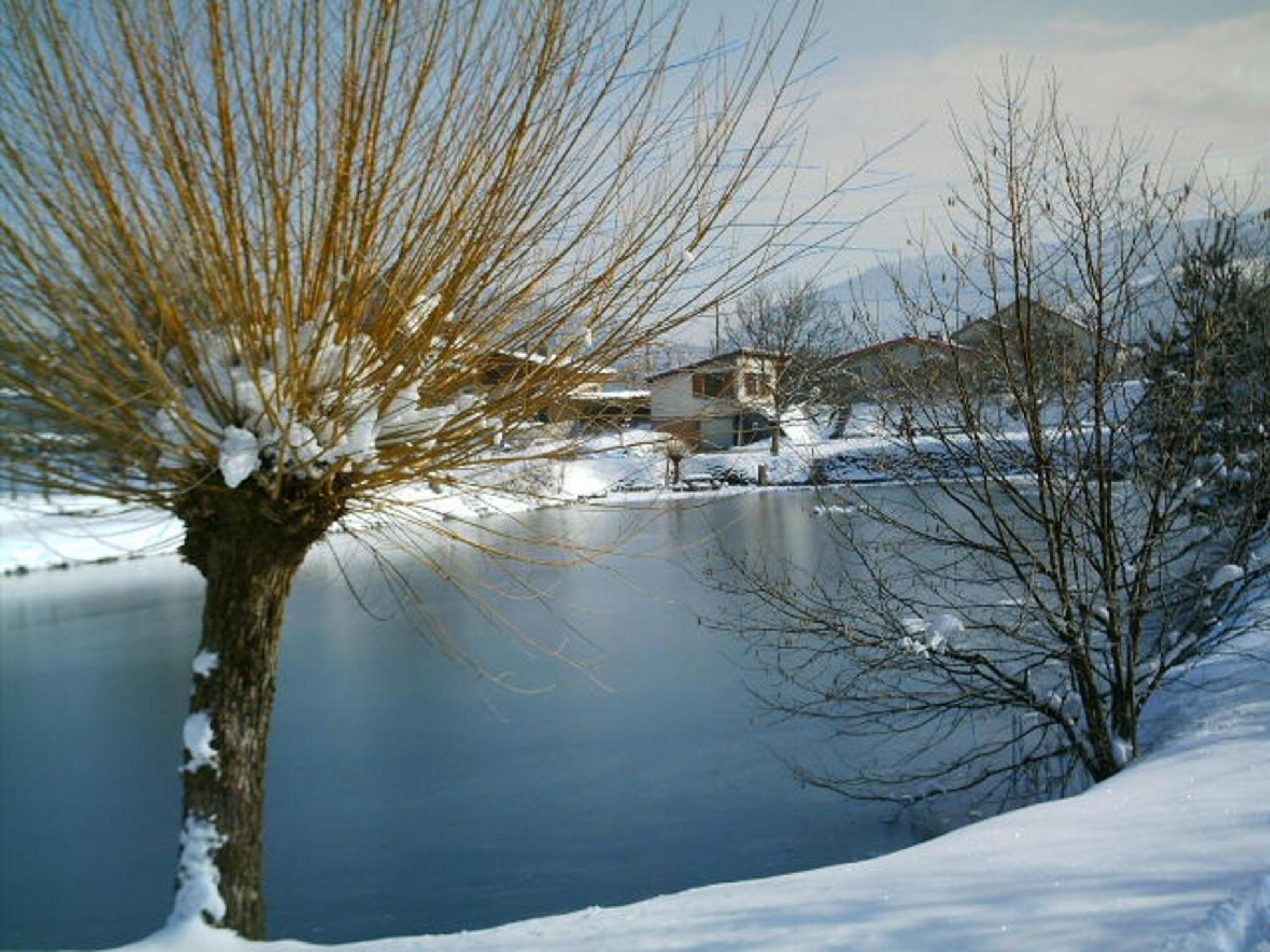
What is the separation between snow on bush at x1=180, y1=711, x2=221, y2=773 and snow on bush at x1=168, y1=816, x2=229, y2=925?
0.16 meters

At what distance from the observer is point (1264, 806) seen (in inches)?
135

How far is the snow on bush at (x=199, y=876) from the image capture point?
333cm

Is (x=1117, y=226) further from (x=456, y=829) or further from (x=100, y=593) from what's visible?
(x=100, y=593)

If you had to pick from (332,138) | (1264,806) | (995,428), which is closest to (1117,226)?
(995,428)

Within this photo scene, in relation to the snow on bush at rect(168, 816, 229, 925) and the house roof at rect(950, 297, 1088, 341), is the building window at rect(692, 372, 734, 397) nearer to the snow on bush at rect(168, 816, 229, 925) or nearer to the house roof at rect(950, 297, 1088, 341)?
the house roof at rect(950, 297, 1088, 341)

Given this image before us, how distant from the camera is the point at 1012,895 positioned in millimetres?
2949

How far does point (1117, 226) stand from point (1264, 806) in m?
3.05

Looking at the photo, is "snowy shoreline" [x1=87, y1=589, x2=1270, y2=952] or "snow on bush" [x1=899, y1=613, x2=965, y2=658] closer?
"snowy shoreline" [x1=87, y1=589, x2=1270, y2=952]

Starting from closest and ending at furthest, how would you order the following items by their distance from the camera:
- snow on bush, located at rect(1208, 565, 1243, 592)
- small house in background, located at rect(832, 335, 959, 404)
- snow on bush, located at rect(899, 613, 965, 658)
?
snow on bush, located at rect(1208, 565, 1243, 592)
snow on bush, located at rect(899, 613, 965, 658)
small house in background, located at rect(832, 335, 959, 404)

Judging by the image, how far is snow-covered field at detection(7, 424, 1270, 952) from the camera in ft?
8.84

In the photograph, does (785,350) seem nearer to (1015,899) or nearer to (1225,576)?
(1225,576)

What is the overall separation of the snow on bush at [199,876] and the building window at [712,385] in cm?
193

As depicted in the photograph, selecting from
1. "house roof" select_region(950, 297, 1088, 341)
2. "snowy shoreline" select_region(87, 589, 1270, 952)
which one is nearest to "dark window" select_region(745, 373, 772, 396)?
"snowy shoreline" select_region(87, 589, 1270, 952)

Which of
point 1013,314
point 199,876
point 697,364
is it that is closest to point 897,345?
point 1013,314
